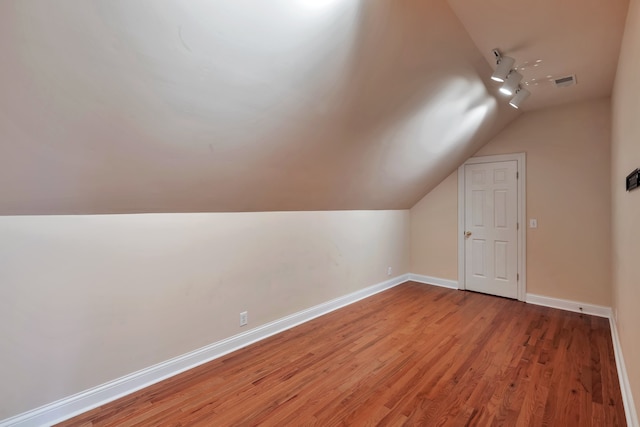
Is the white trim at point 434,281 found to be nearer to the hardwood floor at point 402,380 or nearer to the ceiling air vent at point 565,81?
the hardwood floor at point 402,380

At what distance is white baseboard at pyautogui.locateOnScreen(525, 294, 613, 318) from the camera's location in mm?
3492

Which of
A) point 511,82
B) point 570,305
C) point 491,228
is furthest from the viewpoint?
point 491,228

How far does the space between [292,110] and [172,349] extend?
1.98m

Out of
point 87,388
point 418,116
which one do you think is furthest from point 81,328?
point 418,116

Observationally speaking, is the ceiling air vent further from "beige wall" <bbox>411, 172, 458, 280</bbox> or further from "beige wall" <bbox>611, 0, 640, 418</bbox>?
"beige wall" <bbox>411, 172, 458, 280</bbox>

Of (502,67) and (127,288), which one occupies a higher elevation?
(502,67)

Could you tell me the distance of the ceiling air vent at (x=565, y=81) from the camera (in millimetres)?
2910

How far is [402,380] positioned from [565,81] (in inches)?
125

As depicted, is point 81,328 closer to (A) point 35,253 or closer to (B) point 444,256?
(A) point 35,253

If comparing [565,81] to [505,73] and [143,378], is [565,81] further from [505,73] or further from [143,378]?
[143,378]

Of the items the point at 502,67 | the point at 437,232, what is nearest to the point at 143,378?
the point at 502,67

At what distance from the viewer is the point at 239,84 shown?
165 centimetres

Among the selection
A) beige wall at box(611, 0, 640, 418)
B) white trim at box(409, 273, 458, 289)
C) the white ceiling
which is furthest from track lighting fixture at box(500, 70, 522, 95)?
white trim at box(409, 273, 458, 289)

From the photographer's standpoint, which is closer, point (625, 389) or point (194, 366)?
point (625, 389)
